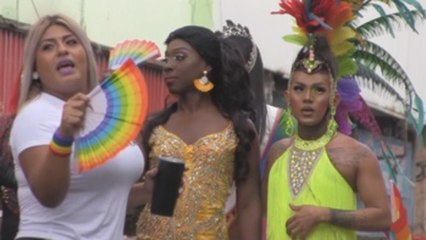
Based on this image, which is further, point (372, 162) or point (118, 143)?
point (372, 162)

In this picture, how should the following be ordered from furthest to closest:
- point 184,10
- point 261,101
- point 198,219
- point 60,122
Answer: point 184,10
point 261,101
point 198,219
point 60,122

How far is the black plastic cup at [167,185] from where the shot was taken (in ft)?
16.4

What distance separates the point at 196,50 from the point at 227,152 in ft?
1.62

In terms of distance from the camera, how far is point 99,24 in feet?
36.7

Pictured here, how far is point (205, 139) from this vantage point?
5449mm

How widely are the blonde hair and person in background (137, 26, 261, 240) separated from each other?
2.34 ft

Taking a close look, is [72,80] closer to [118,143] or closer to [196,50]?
[118,143]

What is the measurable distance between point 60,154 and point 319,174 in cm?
163

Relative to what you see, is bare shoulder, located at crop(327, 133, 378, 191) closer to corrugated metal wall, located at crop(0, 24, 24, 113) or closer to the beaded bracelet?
the beaded bracelet

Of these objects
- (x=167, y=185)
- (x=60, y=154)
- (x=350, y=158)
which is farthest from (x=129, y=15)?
(x=60, y=154)

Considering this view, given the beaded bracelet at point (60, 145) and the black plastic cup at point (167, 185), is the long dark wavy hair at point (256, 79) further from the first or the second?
the beaded bracelet at point (60, 145)

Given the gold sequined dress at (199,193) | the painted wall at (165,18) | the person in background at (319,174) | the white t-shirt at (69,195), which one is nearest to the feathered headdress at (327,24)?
the person in background at (319,174)

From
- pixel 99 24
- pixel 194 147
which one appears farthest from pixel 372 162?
pixel 99 24

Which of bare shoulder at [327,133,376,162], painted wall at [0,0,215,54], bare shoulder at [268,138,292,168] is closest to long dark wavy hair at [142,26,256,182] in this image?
bare shoulder at [268,138,292,168]
